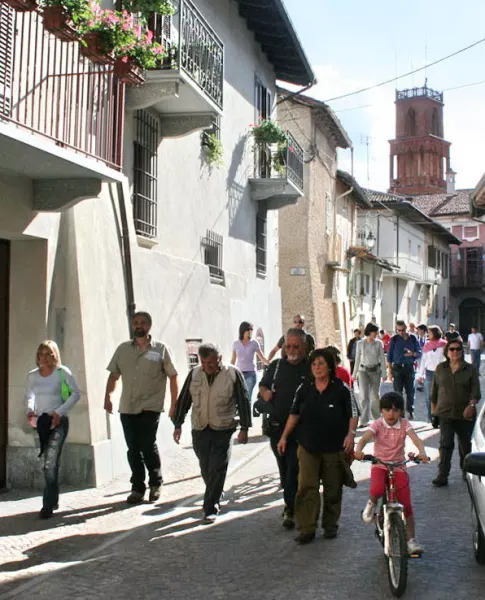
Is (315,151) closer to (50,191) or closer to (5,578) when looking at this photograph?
(50,191)

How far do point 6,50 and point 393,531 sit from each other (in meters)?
5.05

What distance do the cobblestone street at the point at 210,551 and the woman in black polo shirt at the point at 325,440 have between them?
31cm

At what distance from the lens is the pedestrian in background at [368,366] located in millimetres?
13453

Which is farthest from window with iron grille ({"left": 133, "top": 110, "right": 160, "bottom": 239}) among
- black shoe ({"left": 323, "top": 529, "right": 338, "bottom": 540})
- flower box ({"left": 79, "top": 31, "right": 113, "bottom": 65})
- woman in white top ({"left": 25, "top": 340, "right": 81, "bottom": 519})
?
black shoe ({"left": 323, "top": 529, "right": 338, "bottom": 540})

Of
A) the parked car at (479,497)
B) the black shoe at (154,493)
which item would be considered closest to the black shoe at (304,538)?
the parked car at (479,497)

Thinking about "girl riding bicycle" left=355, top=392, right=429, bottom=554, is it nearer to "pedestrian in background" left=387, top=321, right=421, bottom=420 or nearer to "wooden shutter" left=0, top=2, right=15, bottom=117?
"wooden shutter" left=0, top=2, right=15, bottom=117

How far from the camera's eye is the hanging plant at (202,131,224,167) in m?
14.1

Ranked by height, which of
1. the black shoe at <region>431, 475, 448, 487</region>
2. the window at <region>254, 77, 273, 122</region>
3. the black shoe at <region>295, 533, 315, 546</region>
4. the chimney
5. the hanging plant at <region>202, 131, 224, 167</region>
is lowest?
the black shoe at <region>295, 533, 315, 546</region>

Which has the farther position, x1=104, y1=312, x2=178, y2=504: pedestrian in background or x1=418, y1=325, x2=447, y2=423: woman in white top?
x1=418, y1=325, x2=447, y2=423: woman in white top

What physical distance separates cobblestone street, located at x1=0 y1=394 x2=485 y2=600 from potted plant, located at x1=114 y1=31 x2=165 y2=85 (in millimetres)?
4446

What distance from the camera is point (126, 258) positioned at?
33.3ft

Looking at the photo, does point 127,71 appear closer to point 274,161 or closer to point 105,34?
point 105,34

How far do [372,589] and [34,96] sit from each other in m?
5.55

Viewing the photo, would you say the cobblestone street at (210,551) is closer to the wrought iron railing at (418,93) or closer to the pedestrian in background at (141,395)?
the pedestrian in background at (141,395)
